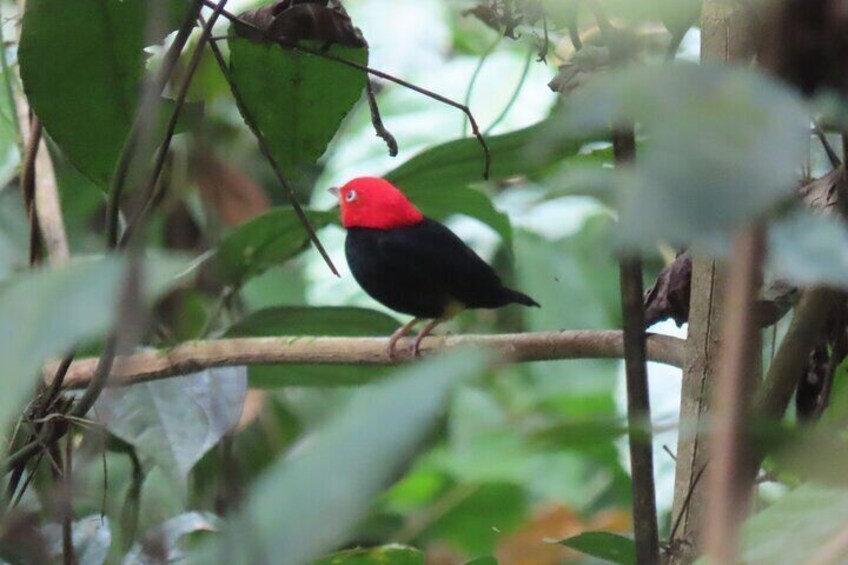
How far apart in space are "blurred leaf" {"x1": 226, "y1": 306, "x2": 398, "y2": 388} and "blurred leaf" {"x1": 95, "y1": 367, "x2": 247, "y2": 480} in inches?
10.3

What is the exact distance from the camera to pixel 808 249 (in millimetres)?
411

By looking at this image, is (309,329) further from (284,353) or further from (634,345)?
(634,345)

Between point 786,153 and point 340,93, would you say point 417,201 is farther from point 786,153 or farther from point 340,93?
point 786,153

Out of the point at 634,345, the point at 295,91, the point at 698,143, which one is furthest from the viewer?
the point at 295,91

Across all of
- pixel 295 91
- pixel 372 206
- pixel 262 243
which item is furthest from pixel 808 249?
pixel 372 206

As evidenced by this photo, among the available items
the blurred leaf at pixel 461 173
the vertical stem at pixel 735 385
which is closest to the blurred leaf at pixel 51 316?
the vertical stem at pixel 735 385

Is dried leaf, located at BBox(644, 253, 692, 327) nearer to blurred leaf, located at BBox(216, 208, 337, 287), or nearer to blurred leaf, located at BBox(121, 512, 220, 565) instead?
blurred leaf, located at BBox(121, 512, 220, 565)

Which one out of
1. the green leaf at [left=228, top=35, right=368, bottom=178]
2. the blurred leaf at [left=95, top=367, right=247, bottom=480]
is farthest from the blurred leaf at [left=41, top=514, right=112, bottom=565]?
the green leaf at [left=228, top=35, right=368, bottom=178]

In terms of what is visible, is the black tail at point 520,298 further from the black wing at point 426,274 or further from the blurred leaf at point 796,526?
the blurred leaf at point 796,526

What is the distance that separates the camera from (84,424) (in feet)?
3.96

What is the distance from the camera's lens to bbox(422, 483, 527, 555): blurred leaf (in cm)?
311

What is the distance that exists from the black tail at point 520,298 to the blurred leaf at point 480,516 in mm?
555

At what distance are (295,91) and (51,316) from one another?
113cm

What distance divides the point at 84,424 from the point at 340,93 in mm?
558
